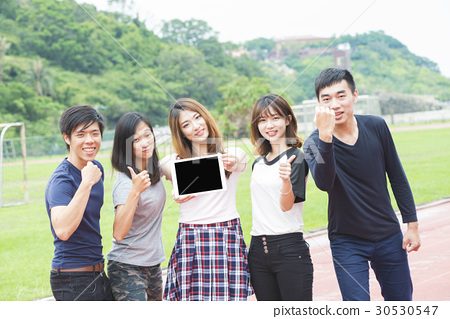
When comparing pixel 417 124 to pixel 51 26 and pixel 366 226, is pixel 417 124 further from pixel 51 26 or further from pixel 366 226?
pixel 366 226

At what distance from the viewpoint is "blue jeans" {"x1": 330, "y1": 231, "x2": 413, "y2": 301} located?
259 cm

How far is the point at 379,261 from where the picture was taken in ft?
8.73

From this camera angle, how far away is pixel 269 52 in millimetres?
53406

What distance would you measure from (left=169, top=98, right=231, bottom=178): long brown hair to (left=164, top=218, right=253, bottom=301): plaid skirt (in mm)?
410

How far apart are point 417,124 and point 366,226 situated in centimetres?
3595

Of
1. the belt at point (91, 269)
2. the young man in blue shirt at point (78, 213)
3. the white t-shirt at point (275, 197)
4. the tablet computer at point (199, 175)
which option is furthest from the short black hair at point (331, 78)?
the belt at point (91, 269)

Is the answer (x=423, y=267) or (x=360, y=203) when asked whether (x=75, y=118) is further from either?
(x=423, y=267)

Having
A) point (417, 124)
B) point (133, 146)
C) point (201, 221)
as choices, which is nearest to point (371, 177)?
point (201, 221)

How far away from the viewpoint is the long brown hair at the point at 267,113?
274cm

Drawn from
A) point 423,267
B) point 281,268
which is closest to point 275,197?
point 281,268

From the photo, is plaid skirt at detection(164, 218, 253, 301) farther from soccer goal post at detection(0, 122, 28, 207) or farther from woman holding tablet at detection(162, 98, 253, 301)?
soccer goal post at detection(0, 122, 28, 207)

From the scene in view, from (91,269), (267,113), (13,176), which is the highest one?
(267,113)

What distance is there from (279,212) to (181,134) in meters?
0.69
